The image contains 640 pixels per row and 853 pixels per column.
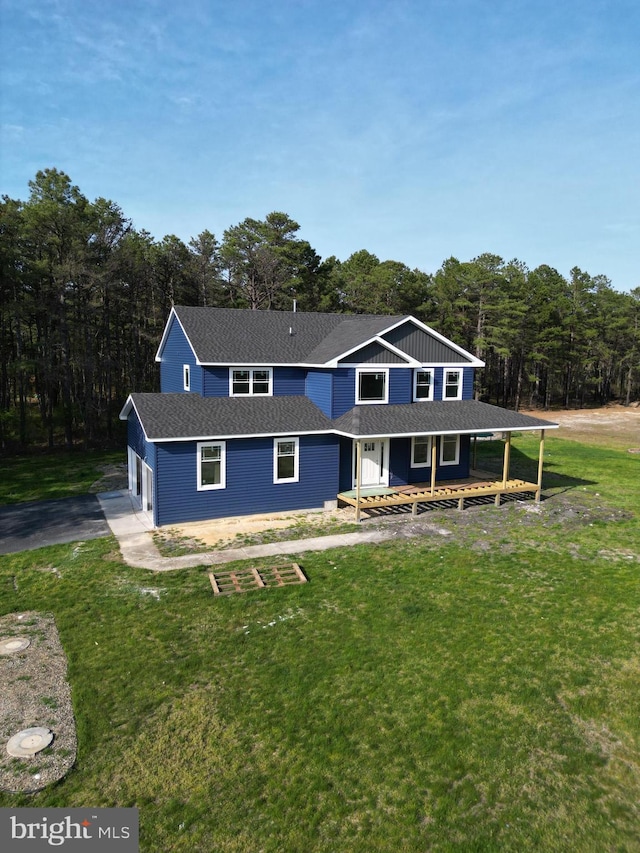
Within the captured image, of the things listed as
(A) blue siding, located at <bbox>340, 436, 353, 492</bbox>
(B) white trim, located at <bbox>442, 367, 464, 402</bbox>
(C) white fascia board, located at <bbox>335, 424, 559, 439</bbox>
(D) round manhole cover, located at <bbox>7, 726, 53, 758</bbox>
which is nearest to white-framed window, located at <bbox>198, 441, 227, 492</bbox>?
(C) white fascia board, located at <bbox>335, 424, 559, 439</bbox>

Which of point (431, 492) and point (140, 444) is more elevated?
point (140, 444)

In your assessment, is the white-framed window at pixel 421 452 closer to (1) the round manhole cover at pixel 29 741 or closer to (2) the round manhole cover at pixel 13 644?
(2) the round manhole cover at pixel 13 644

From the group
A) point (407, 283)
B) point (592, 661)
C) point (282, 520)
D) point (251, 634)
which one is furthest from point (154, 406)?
point (407, 283)

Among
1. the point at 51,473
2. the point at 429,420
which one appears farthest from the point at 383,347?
the point at 51,473

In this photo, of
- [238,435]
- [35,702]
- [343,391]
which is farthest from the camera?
[343,391]

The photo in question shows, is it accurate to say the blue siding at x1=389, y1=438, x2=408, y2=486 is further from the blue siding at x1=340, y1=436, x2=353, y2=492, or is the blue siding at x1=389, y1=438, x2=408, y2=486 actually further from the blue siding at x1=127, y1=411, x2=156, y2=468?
the blue siding at x1=127, y1=411, x2=156, y2=468

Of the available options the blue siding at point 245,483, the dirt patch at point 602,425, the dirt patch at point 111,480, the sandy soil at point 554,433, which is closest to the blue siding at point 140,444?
the blue siding at point 245,483

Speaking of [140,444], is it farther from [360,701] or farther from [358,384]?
[360,701]
